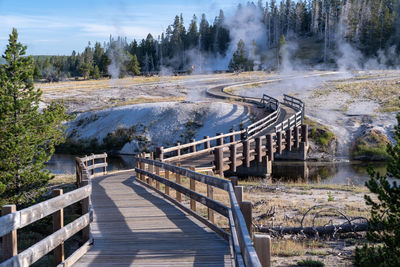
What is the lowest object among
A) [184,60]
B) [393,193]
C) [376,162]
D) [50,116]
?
[376,162]

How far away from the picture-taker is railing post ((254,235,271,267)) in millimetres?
3852

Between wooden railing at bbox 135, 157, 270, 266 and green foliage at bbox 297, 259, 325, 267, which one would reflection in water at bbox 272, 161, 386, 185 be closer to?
wooden railing at bbox 135, 157, 270, 266

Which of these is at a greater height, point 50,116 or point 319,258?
point 50,116

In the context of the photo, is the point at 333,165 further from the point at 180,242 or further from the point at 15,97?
the point at 180,242

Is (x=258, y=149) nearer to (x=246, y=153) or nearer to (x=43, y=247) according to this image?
(x=246, y=153)

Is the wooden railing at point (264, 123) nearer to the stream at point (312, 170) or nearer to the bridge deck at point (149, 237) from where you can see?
the stream at point (312, 170)

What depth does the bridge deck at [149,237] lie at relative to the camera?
6262 millimetres

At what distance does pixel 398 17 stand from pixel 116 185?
382ft

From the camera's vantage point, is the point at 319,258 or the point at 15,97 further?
the point at 15,97

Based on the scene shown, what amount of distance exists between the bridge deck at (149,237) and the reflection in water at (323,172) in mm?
15660

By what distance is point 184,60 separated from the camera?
130750 mm

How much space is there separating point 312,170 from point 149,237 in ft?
78.5

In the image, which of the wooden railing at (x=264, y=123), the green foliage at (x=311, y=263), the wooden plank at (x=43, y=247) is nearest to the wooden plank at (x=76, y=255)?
the wooden plank at (x=43, y=247)

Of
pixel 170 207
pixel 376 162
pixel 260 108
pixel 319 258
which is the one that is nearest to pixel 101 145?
pixel 260 108
